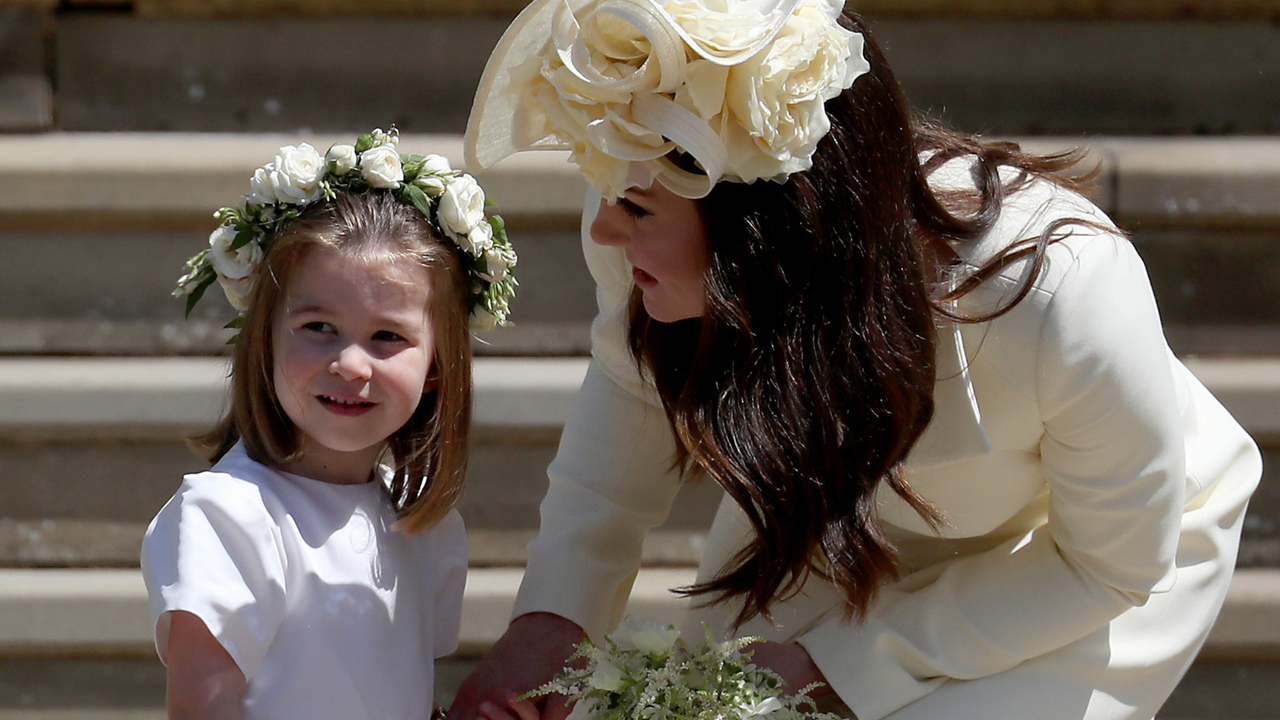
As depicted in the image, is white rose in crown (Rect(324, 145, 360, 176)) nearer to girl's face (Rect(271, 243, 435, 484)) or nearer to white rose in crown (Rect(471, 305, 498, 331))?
girl's face (Rect(271, 243, 435, 484))

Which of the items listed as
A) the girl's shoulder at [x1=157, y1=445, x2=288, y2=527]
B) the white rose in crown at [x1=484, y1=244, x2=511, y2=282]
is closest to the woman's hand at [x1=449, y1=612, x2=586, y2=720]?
the girl's shoulder at [x1=157, y1=445, x2=288, y2=527]

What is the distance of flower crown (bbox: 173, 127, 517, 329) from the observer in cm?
175

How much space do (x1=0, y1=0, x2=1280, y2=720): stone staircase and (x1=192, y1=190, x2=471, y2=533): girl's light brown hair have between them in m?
0.83

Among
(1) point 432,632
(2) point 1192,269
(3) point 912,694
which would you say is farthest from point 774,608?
(2) point 1192,269

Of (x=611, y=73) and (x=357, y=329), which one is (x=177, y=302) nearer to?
(x=357, y=329)

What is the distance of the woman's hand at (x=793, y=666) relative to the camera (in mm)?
1782

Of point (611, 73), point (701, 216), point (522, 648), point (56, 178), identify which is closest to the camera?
point (611, 73)

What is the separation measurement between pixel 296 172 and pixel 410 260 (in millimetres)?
201

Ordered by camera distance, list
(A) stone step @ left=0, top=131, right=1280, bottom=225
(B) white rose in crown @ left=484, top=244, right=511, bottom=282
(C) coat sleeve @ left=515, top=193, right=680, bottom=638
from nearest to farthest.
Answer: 1. (B) white rose in crown @ left=484, top=244, right=511, bottom=282
2. (C) coat sleeve @ left=515, top=193, right=680, bottom=638
3. (A) stone step @ left=0, top=131, right=1280, bottom=225

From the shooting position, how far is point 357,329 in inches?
66.7

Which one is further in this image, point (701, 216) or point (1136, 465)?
point (1136, 465)

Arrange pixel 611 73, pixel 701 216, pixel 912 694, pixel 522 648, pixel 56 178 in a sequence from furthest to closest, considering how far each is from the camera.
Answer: pixel 56 178 → pixel 522 648 → pixel 912 694 → pixel 701 216 → pixel 611 73

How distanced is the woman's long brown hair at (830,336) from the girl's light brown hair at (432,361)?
38 cm

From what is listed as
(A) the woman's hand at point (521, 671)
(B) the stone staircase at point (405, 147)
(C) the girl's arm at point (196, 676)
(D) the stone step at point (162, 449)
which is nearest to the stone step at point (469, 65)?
(B) the stone staircase at point (405, 147)
